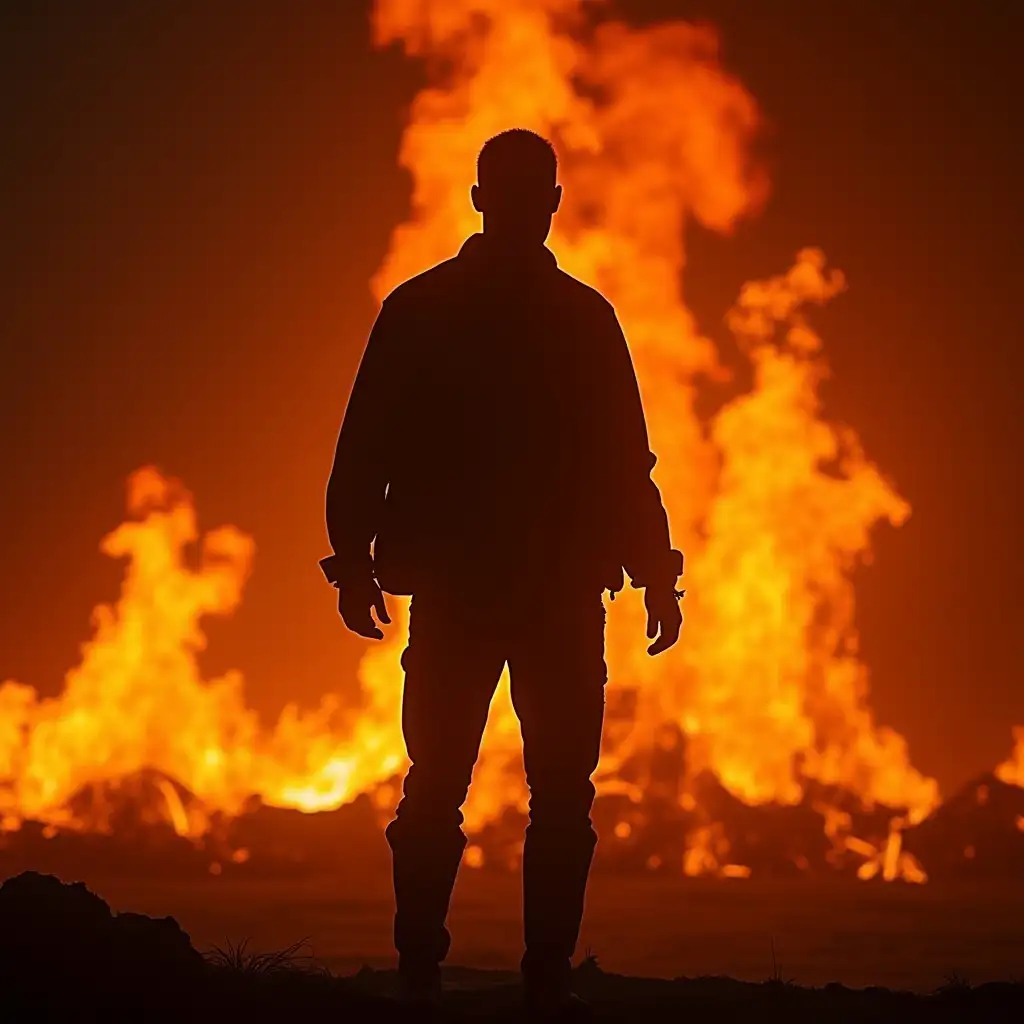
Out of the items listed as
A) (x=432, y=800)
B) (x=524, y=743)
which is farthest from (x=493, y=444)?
(x=432, y=800)

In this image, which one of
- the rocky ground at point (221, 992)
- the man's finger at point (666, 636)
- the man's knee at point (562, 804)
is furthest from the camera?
the man's finger at point (666, 636)

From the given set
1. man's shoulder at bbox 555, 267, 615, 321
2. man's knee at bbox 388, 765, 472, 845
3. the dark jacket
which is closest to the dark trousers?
man's knee at bbox 388, 765, 472, 845

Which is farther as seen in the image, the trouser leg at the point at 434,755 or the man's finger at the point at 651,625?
the man's finger at the point at 651,625

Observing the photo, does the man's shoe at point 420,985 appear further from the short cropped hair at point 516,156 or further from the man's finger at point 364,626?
the short cropped hair at point 516,156

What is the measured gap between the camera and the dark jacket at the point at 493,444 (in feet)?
25.6

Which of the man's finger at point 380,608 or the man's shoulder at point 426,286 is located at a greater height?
the man's shoulder at point 426,286

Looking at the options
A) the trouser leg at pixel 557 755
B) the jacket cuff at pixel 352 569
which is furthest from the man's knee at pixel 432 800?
the jacket cuff at pixel 352 569

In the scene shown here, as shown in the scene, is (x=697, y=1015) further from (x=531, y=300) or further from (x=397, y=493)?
→ (x=531, y=300)

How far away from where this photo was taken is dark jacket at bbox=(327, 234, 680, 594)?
25.6ft

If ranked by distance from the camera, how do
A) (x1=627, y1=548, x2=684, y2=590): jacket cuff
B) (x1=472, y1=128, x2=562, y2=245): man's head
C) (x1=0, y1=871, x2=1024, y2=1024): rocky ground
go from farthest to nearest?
(x1=627, y1=548, x2=684, y2=590): jacket cuff < (x1=472, y1=128, x2=562, y2=245): man's head < (x1=0, y1=871, x2=1024, y2=1024): rocky ground

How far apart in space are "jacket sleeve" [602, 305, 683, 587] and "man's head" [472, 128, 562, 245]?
0.68 m

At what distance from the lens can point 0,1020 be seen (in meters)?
6.86

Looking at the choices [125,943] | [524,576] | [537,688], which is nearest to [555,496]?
[524,576]

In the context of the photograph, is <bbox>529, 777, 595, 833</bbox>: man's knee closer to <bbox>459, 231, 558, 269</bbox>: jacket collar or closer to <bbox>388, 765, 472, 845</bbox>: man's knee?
<bbox>388, 765, 472, 845</bbox>: man's knee
